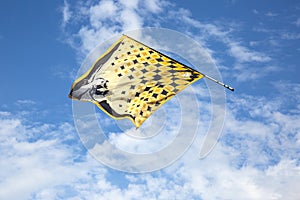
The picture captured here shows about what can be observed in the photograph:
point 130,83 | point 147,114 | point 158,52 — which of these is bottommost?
point 147,114

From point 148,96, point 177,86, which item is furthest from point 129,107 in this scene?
point 177,86

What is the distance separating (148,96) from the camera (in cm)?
2388

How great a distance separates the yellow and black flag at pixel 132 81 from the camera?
23531 millimetres

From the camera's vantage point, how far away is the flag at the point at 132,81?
77.2ft

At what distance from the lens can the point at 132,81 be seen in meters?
25.5

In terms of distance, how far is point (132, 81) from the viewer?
25484 millimetres

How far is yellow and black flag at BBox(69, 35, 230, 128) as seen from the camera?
23.5 metres

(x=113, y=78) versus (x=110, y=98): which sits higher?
(x=113, y=78)

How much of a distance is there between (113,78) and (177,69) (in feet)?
15.4

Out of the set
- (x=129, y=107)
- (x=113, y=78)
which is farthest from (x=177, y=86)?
(x=113, y=78)

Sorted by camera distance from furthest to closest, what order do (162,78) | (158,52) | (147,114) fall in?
(158,52) → (162,78) → (147,114)

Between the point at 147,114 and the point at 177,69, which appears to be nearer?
the point at 147,114

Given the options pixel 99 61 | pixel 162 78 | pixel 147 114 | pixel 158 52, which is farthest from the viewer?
pixel 99 61

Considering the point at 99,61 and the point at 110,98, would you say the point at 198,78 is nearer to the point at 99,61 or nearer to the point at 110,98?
the point at 110,98
